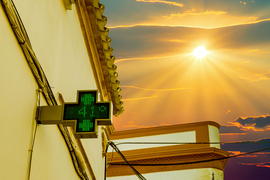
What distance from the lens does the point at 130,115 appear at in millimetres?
23953

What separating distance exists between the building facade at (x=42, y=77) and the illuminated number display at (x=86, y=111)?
1.53 feet

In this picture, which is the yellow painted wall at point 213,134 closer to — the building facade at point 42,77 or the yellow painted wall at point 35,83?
the building facade at point 42,77

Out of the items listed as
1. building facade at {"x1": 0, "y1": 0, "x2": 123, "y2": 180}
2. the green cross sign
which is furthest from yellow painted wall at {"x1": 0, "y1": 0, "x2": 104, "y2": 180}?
the green cross sign

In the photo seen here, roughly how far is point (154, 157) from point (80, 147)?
24.5 feet

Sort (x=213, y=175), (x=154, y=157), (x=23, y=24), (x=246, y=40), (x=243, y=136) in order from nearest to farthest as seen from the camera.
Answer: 1. (x=23, y=24)
2. (x=213, y=175)
3. (x=154, y=157)
4. (x=246, y=40)
5. (x=243, y=136)

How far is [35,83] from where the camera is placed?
16.4ft

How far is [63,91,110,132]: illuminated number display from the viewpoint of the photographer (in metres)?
4.99

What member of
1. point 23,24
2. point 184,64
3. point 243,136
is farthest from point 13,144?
point 243,136

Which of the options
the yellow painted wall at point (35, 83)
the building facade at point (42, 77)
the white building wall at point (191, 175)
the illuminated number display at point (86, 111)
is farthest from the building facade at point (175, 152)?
the illuminated number display at point (86, 111)

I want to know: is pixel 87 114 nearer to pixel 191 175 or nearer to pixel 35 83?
pixel 35 83

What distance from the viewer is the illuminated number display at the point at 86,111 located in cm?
499

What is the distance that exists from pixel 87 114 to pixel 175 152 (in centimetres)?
977

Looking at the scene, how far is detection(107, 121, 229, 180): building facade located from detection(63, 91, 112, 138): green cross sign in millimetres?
8349

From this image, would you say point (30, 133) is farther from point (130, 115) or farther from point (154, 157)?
point (130, 115)
